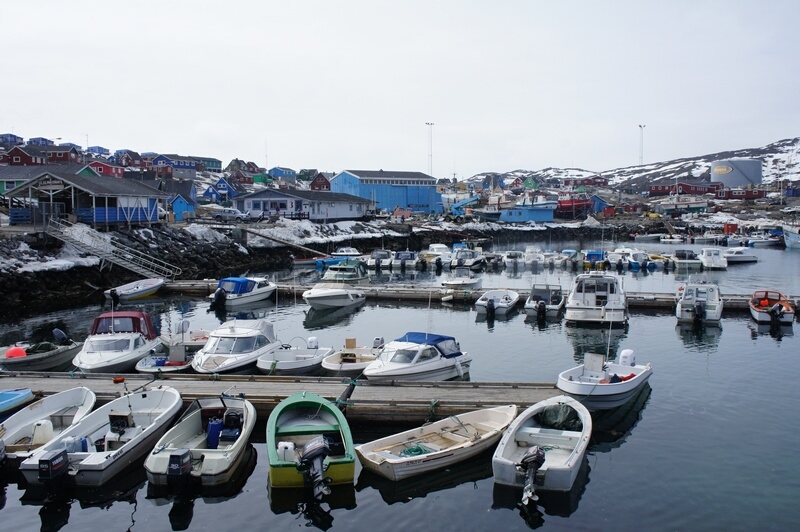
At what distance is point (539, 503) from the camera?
13.7 metres

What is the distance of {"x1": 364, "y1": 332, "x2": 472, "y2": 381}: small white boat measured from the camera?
2081 centimetres

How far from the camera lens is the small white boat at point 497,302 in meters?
36.6

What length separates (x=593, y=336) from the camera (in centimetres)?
3138

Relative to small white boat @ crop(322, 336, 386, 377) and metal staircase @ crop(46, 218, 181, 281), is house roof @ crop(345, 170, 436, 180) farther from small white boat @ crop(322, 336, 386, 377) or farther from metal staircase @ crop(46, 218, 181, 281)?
small white boat @ crop(322, 336, 386, 377)

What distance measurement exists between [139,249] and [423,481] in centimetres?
4465

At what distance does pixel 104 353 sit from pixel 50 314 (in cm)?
1663

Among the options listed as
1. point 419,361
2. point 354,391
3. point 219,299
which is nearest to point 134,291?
point 219,299

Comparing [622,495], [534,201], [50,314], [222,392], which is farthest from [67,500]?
[534,201]

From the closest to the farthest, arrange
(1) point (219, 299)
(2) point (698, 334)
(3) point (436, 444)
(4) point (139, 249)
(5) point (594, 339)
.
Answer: (3) point (436, 444)
(5) point (594, 339)
(2) point (698, 334)
(1) point (219, 299)
(4) point (139, 249)

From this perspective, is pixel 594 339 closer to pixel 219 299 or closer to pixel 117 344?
pixel 117 344

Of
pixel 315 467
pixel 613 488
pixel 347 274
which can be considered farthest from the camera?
pixel 347 274

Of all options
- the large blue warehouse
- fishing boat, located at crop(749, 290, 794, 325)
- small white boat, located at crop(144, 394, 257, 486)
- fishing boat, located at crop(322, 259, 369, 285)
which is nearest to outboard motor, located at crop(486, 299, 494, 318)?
fishing boat, located at crop(749, 290, 794, 325)

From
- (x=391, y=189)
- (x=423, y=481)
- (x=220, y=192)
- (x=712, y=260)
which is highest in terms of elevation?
(x=391, y=189)

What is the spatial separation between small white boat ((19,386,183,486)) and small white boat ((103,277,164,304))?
25373mm
